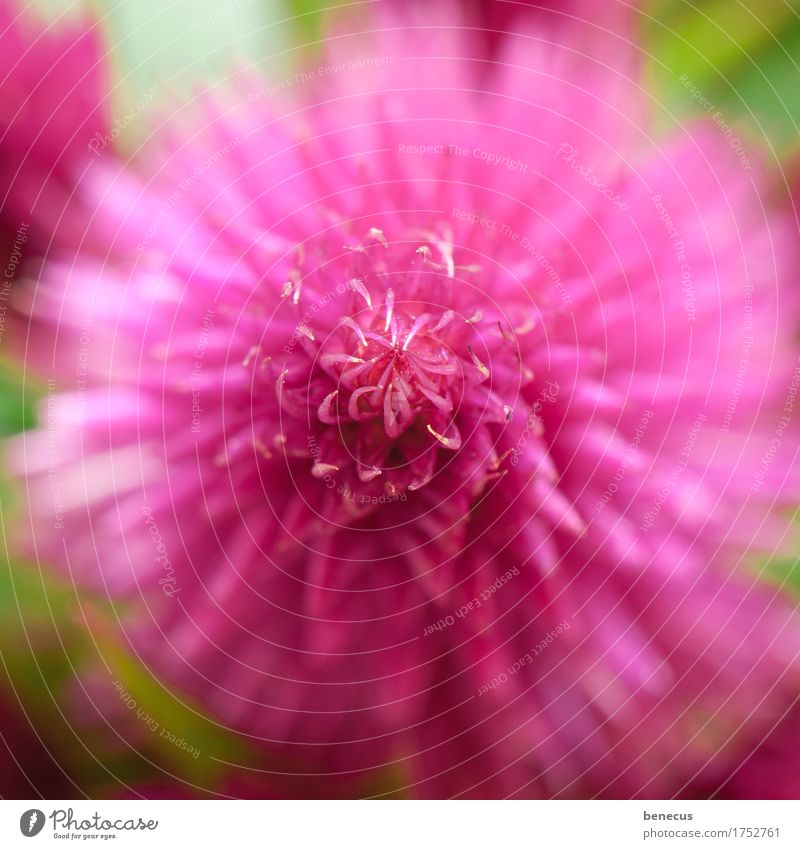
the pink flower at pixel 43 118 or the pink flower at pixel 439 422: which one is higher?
the pink flower at pixel 43 118

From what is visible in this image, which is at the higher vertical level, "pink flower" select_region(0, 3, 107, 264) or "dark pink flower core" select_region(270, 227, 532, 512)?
"pink flower" select_region(0, 3, 107, 264)

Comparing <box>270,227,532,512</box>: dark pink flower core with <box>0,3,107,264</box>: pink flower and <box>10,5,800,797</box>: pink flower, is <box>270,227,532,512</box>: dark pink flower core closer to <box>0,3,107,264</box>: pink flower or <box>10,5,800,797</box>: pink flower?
<box>10,5,800,797</box>: pink flower

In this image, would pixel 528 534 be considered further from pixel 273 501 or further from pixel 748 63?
pixel 748 63

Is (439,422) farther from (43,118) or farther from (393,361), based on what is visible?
(43,118)

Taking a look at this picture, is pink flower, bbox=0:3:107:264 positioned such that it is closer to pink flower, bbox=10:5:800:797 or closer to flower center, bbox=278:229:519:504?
pink flower, bbox=10:5:800:797

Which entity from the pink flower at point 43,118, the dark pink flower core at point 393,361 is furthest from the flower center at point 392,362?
the pink flower at point 43,118

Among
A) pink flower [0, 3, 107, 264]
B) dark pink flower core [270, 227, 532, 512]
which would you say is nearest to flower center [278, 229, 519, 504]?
dark pink flower core [270, 227, 532, 512]

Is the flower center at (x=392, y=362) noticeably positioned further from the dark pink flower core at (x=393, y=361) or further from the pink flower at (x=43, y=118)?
the pink flower at (x=43, y=118)

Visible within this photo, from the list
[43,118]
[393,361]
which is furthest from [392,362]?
[43,118]
